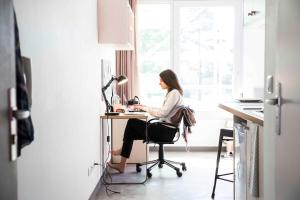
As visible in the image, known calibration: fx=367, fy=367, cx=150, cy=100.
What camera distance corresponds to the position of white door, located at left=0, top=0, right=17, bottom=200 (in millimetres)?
1021

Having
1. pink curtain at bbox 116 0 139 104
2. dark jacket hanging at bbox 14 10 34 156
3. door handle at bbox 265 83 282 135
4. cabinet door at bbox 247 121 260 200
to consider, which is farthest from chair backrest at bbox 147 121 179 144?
dark jacket hanging at bbox 14 10 34 156

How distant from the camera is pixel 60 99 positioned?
227 centimetres

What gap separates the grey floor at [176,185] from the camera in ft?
11.4

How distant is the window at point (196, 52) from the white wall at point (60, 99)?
223 cm

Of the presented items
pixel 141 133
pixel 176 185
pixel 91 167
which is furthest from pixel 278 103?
pixel 141 133

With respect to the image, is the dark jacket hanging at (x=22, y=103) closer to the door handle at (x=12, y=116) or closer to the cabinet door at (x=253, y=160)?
the door handle at (x=12, y=116)

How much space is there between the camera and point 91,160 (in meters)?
3.34

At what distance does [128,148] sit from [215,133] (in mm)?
1836

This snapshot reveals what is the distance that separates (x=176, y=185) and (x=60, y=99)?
2.00 meters

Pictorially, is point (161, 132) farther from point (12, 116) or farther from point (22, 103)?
point (12, 116)

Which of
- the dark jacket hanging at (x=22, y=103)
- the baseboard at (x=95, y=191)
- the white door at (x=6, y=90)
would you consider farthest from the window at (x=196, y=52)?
the white door at (x=6, y=90)

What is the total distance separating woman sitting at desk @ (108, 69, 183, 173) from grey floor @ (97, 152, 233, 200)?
28 centimetres

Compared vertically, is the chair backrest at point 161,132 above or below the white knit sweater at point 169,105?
below

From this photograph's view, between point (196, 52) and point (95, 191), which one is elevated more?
point (196, 52)
